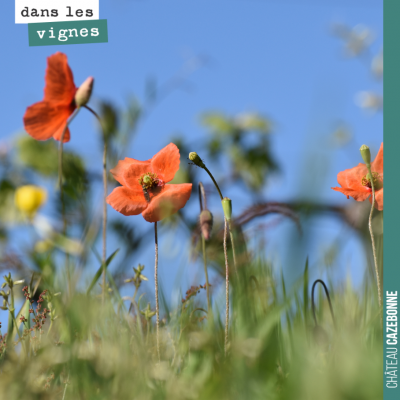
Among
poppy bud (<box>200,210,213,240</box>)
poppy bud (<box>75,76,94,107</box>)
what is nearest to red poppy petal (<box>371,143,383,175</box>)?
poppy bud (<box>200,210,213,240</box>)

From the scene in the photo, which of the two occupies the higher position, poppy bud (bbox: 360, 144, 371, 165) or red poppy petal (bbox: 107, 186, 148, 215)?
poppy bud (bbox: 360, 144, 371, 165)

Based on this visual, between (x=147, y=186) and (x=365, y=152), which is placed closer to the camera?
(x=365, y=152)

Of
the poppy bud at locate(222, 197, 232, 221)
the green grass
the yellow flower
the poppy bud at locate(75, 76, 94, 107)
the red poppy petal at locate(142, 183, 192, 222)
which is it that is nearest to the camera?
the green grass

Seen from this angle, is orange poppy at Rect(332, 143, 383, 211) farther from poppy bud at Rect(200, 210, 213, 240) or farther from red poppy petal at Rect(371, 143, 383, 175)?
poppy bud at Rect(200, 210, 213, 240)

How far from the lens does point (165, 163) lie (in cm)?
76

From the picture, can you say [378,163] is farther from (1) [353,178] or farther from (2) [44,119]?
(2) [44,119]

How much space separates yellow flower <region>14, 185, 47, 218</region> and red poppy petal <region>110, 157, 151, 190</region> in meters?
1.35

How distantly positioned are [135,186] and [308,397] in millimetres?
515

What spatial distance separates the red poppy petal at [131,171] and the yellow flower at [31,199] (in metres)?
1.35

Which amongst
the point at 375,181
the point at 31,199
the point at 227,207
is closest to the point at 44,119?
the point at 227,207

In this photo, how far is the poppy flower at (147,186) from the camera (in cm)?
69

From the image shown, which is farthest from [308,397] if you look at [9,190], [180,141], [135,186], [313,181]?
[9,190]

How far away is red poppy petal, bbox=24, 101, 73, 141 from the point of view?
89 cm

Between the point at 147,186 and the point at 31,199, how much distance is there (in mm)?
1487
